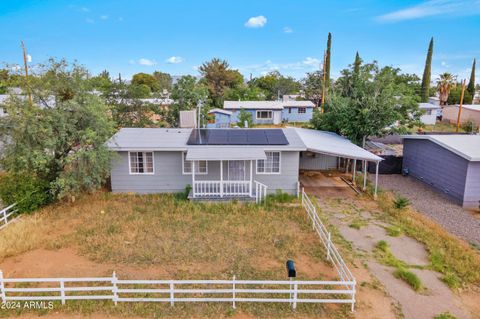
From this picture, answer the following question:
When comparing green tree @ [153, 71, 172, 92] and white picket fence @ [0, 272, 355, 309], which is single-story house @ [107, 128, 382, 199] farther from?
green tree @ [153, 71, 172, 92]

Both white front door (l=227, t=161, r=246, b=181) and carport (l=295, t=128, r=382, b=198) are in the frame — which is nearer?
carport (l=295, t=128, r=382, b=198)

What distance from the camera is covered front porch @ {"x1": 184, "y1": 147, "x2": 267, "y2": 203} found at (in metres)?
13.4

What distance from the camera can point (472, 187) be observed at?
14.1 meters

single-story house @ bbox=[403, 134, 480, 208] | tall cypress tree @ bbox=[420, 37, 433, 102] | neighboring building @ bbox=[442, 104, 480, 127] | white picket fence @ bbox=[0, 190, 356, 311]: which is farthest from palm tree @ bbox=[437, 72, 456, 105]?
white picket fence @ bbox=[0, 190, 356, 311]

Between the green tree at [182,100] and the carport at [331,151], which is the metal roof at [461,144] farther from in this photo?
the green tree at [182,100]

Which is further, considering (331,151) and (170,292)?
(331,151)

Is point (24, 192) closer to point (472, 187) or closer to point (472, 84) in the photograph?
point (472, 187)

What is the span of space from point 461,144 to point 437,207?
13.2ft

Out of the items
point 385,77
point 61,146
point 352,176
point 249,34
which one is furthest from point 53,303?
point 249,34

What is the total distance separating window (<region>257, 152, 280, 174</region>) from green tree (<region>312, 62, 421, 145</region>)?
6.75 metres

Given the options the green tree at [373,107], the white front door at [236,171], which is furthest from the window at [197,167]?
the green tree at [373,107]

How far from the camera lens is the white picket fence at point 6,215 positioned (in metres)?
11.1

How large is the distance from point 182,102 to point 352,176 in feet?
50.3

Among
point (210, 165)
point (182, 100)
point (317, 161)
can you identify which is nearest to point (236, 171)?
point (210, 165)
